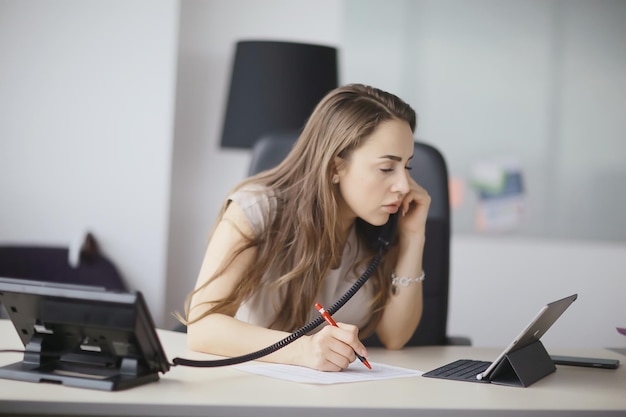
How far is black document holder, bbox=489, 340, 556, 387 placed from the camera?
53.9 inches

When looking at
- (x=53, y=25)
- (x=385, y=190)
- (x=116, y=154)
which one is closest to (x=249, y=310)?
(x=385, y=190)

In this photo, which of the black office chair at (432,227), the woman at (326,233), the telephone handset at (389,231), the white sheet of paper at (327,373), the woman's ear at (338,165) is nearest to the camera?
the white sheet of paper at (327,373)

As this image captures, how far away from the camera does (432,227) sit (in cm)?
207

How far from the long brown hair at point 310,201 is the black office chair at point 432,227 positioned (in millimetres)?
200

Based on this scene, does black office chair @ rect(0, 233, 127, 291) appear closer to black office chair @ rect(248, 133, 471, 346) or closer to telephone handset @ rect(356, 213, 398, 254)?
black office chair @ rect(248, 133, 471, 346)

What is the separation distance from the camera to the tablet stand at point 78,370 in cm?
120

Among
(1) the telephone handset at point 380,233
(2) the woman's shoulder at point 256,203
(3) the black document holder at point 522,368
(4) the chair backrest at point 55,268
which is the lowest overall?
(4) the chair backrest at point 55,268

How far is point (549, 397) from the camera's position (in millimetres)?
1285

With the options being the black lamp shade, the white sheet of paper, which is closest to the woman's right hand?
the white sheet of paper

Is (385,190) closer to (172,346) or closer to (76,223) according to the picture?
(172,346)

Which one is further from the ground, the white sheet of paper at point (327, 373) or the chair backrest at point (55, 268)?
the white sheet of paper at point (327, 373)

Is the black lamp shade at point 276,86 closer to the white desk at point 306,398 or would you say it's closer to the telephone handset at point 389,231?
the telephone handset at point 389,231

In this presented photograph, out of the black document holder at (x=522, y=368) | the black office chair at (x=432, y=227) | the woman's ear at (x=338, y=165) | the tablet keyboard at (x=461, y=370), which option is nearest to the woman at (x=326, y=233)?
the woman's ear at (x=338, y=165)

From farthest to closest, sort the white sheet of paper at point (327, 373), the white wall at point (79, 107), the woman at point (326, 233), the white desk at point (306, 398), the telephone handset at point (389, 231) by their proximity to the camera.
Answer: the white wall at point (79, 107) < the telephone handset at point (389, 231) < the woman at point (326, 233) < the white sheet of paper at point (327, 373) < the white desk at point (306, 398)
